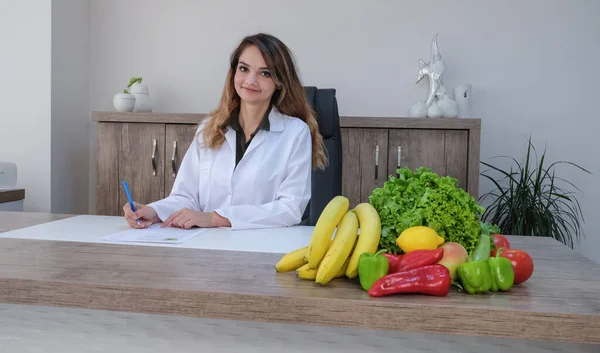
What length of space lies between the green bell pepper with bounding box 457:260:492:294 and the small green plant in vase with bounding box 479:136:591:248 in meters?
2.66

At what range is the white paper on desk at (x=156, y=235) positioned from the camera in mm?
1709

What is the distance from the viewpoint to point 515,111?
4113 millimetres

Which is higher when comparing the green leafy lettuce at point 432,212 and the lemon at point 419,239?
the green leafy lettuce at point 432,212

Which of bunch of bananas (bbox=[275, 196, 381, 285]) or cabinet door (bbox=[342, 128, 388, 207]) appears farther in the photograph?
cabinet door (bbox=[342, 128, 388, 207])

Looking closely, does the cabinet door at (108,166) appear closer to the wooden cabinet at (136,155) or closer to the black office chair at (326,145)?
the wooden cabinet at (136,155)

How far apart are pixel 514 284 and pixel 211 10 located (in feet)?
11.6

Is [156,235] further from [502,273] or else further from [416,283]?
[502,273]

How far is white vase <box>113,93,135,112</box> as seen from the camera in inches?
158

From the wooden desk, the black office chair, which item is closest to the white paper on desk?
the wooden desk

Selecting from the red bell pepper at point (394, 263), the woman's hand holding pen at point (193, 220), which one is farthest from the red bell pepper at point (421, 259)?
the woman's hand holding pen at point (193, 220)

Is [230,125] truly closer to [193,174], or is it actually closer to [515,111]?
[193,174]

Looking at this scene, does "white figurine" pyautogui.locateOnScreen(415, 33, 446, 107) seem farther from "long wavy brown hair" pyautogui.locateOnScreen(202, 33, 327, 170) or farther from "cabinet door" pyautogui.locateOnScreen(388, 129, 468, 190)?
"long wavy brown hair" pyautogui.locateOnScreen(202, 33, 327, 170)

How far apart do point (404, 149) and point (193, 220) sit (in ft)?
6.77

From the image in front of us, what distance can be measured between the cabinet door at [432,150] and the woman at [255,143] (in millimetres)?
1215
